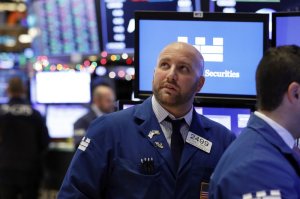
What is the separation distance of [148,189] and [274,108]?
0.80 metres

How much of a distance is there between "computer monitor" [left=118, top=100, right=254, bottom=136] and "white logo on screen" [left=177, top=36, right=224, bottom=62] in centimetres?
24

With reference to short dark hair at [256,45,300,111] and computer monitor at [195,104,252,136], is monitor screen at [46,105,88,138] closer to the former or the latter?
computer monitor at [195,104,252,136]

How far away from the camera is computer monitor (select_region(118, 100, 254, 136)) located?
3.45 m

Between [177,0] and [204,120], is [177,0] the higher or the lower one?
the higher one

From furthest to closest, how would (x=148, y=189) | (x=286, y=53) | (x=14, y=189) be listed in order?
(x=14, y=189) < (x=148, y=189) < (x=286, y=53)

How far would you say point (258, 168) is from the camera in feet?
6.84

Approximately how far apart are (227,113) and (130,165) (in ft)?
2.59

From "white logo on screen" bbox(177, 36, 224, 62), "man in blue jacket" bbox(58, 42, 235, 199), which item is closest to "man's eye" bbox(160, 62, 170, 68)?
"man in blue jacket" bbox(58, 42, 235, 199)

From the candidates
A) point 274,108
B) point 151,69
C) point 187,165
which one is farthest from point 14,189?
point 274,108

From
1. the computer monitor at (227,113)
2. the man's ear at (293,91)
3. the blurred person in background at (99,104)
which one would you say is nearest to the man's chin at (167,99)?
the computer monitor at (227,113)

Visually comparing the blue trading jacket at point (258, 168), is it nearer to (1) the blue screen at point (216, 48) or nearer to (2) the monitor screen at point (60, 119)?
(1) the blue screen at point (216, 48)

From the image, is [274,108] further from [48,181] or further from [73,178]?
[48,181]

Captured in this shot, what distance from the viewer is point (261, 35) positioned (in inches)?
136

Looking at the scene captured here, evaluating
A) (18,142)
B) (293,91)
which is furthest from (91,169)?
(18,142)
